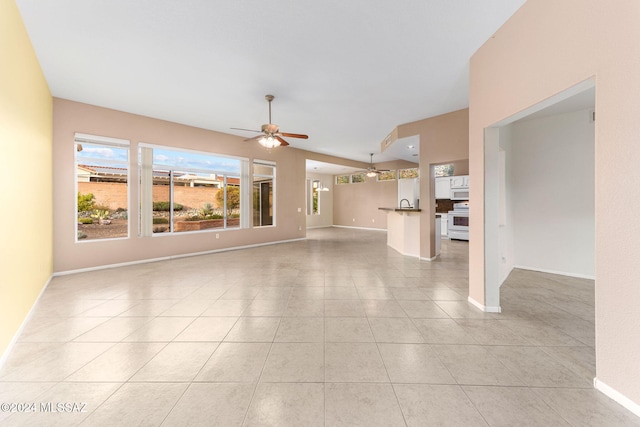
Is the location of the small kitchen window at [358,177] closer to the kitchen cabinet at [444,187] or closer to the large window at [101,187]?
the kitchen cabinet at [444,187]

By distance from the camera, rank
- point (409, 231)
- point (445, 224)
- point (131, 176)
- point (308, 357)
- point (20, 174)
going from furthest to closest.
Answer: point (445, 224)
point (409, 231)
point (131, 176)
point (20, 174)
point (308, 357)

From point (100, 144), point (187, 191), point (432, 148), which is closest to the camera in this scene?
point (100, 144)

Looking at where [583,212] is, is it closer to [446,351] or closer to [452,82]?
[452,82]

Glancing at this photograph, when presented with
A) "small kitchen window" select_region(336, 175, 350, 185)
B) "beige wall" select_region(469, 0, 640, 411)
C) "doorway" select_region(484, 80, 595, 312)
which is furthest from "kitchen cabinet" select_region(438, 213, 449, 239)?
"beige wall" select_region(469, 0, 640, 411)

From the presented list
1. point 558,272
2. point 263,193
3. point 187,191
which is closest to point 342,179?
point 263,193

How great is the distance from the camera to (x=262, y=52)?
10.0ft

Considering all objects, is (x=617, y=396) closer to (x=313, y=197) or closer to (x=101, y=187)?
(x=101, y=187)

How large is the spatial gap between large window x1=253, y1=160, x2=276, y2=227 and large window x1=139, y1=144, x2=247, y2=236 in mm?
539

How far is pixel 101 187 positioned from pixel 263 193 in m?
3.98

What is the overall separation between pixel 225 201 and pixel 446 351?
6282 mm

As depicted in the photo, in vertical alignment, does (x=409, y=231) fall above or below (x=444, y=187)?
below

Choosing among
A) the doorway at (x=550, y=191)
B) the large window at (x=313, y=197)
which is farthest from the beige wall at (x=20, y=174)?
the large window at (x=313, y=197)

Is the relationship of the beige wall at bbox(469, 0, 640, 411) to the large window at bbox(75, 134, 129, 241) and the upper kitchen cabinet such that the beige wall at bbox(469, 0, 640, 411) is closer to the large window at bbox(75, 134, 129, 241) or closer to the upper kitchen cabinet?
the large window at bbox(75, 134, 129, 241)

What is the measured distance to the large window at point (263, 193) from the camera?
24.7ft
